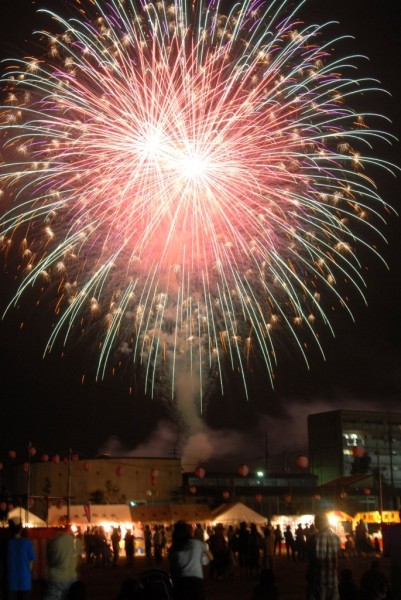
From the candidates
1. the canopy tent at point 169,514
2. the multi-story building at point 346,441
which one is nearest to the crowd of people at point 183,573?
the canopy tent at point 169,514

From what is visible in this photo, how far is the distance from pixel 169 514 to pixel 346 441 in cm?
5088

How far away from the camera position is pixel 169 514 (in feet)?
125

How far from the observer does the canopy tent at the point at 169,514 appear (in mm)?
37875

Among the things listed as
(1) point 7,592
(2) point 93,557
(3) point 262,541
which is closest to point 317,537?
(1) point 7,592

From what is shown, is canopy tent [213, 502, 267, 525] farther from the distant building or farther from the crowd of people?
the crowd of people

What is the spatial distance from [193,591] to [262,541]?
15.0 meters

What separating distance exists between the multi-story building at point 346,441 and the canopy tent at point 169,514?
158 feet

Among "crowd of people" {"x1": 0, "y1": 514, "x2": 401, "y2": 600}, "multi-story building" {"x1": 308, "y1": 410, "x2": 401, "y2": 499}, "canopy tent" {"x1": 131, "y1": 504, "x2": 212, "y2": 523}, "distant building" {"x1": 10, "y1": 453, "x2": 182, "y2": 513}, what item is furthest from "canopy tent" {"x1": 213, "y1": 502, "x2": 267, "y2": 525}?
"multi-story building" {"x1": 308, "y1": 410, "x2": 401, "y2": 499}

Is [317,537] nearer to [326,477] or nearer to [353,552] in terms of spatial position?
[353,552]

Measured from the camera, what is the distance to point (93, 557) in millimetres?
30062

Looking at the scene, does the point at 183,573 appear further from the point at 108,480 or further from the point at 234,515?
the point at 108,480

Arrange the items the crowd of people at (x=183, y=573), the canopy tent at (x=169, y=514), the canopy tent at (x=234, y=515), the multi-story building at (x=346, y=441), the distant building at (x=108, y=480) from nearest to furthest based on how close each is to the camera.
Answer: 1. the crowd of people at (x=183, y=573)
2. the canopy tent at (x=169, y=514)
3. the canopy tent at (x=234, y=515)
4. the distant building at (x=108, y=480)
5. the multi-story building at (x=346, y=441)

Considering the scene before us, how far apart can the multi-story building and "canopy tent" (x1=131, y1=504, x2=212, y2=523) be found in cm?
4813

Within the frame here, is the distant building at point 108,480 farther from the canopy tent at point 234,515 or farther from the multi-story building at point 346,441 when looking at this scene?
the multi-story building at point 346,441
